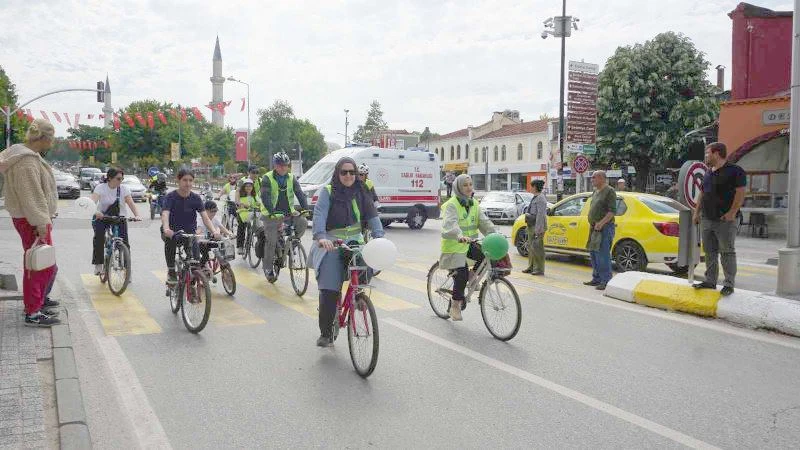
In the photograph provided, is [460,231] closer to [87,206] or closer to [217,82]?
[87,206]

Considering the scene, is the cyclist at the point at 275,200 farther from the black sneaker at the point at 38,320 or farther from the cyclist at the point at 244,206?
the black sneaker at the point at 38,320

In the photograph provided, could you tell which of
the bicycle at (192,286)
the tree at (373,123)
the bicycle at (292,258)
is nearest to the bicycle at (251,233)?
the bicycle at (292,258)

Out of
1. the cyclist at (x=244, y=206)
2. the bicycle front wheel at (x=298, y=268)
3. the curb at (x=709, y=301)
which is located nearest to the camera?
the curb at (x=709, y=301)

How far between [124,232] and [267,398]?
5.28 m

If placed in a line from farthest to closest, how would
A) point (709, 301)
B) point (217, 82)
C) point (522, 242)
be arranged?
point (217, 82) < point (522, 242) < point (709, 301)

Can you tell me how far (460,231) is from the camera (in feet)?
22.7

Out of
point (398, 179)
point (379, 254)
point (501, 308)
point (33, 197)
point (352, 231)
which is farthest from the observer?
point (398, 179)

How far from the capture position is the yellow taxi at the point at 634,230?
11.0m

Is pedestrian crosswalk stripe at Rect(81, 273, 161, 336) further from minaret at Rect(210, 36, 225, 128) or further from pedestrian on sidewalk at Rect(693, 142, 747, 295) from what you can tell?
minaret at Rect(210, 36, 225, 128)

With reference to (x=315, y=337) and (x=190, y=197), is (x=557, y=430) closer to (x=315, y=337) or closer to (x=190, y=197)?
(x=315, y=337)

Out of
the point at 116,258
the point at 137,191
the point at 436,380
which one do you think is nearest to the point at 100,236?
the point at 116,258

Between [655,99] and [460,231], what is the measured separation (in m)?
35.2

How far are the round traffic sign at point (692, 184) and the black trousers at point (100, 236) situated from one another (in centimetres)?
756

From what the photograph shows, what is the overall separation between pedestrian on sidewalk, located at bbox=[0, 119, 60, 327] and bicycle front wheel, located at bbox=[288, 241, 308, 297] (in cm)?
321
